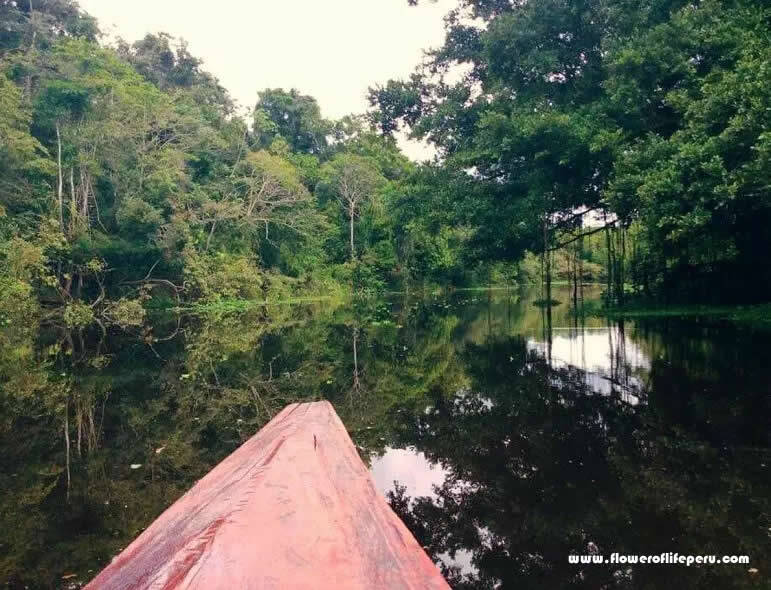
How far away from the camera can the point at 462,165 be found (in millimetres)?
16812

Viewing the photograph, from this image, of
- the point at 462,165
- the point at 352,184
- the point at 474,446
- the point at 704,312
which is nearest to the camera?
the point at 474,446

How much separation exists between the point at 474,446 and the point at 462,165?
13.4 meters

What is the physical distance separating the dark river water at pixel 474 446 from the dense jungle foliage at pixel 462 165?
4.27 metres

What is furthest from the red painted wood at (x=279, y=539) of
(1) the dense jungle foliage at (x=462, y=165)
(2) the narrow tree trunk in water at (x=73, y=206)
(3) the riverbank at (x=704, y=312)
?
(2) the narrow tree trunk in water at (x=73, y=206)

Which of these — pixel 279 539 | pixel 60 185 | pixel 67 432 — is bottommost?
pixel 67 432

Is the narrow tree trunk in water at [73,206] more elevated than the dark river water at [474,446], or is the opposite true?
the narrow tree trunk in water at [73,206]

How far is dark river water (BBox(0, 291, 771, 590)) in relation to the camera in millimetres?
2881

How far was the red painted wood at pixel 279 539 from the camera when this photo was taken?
1.57 m

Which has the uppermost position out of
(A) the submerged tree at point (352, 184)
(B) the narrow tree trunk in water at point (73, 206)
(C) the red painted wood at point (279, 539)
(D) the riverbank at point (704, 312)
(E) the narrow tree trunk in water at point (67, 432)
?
(A) the submerged tree at point (352, 184)

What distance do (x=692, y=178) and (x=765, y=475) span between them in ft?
29.2

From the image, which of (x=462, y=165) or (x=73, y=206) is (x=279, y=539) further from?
(x=73, y=206)

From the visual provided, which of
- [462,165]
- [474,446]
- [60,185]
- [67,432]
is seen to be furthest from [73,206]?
[474,446]

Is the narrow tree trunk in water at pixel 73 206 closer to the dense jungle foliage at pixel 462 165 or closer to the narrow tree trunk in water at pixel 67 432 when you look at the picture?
the dense jungle foliage at pixel 462 165

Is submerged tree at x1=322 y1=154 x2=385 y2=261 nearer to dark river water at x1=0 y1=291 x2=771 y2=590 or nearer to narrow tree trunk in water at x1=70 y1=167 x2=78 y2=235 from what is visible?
narrow tree trunk in water at x1=70 y1=167 x2=78 y2=235
